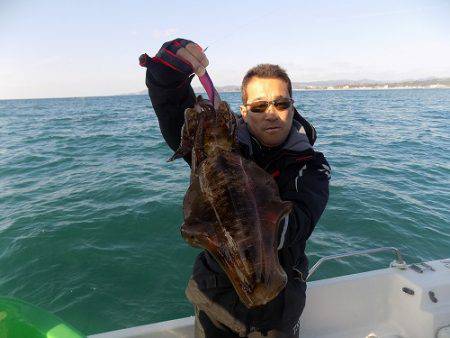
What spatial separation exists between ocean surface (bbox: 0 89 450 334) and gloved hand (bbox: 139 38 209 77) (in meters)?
5.28

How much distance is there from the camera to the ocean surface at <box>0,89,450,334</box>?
7145mm

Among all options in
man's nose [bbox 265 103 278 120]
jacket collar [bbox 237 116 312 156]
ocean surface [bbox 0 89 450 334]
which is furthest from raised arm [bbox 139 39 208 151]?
ocean surface [bbox 0 89 450 334]

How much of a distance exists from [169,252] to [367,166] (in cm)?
1111

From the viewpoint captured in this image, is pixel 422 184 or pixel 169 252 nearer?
pixel 169 252

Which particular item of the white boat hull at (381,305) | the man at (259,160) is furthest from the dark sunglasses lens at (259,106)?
the white boat hull at (381,305)

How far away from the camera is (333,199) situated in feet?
38.5

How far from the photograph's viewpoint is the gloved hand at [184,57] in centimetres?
279

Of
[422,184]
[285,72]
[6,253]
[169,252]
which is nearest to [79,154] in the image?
[6,253]

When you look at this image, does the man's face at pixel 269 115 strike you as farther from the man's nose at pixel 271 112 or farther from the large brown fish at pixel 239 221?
the large brown fish at pixel 239 221

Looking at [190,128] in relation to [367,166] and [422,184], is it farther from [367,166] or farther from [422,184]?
[367,166]

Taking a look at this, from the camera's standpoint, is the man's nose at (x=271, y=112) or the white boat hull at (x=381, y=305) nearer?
Answer: the man's nose at (x=271, y=112)

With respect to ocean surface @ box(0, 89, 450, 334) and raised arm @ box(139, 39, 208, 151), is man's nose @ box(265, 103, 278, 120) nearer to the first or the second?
raised arm @ box(139, 39, 208, 151)

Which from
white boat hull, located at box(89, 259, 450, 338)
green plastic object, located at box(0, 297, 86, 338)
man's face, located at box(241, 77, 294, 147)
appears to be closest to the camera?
green plastic object, located at box(0, 297, 86, 338)

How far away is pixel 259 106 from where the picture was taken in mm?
3043
